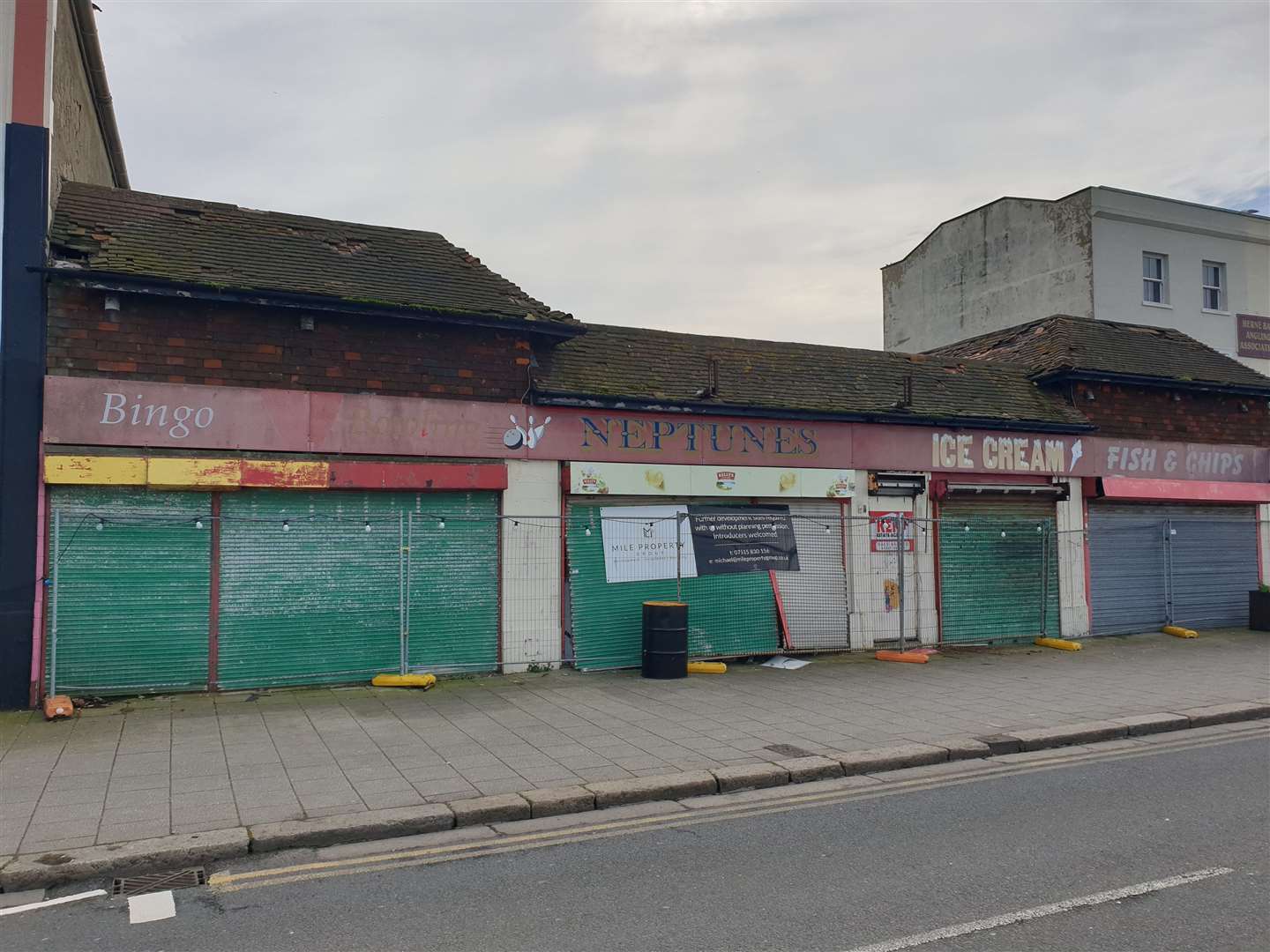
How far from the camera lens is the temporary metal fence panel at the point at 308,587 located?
10.5 metres

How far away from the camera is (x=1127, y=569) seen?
16.8 meters

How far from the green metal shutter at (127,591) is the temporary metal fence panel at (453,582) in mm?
2382

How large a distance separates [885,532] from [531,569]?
5935 mm

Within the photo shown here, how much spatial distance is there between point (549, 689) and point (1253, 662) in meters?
10.7

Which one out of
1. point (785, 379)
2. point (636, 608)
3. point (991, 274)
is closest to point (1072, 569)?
point (785, 379)

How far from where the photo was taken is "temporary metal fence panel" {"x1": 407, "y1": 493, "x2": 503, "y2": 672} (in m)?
11.4

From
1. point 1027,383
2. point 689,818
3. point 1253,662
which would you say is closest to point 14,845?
point 689,818

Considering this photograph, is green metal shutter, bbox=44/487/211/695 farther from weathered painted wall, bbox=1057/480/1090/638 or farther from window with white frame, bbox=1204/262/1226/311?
window with white frame, bbox=1204/262/1226/311

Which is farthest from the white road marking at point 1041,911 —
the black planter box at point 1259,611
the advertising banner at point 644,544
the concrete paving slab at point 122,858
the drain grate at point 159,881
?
the black planter box at point 1259,611

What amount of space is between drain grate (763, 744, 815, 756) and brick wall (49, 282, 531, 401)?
5897 millimetres

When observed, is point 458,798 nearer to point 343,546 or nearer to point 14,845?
point 14,845

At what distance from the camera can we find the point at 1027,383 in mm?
17219

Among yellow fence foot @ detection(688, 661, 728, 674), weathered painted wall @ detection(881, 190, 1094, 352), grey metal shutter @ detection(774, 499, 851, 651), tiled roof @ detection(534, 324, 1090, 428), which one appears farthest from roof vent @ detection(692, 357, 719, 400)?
weathered painted wall @ detection(881, 190, 1094, 352)

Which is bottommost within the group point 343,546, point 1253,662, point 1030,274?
point 1253,662
